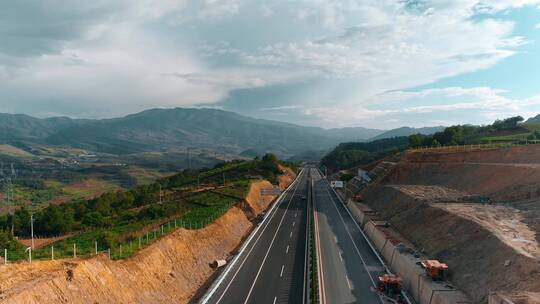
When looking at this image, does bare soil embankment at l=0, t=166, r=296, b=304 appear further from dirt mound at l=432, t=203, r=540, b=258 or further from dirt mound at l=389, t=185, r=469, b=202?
dirt mound at l=389, t=185, r=469, b=202

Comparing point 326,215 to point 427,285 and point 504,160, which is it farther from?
point 427,285

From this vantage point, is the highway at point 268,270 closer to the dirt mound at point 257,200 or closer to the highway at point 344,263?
the highway at point 344,263

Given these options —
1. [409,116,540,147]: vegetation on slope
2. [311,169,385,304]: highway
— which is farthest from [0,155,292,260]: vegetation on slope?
[409,116,540,147]: vegetation on slope

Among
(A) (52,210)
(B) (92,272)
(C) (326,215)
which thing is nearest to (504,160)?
(C) (326,215)

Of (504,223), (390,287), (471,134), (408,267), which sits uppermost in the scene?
(471,134)

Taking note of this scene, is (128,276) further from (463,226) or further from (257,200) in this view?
(257,200)

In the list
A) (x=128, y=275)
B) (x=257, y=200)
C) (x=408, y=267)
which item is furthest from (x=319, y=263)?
(x=257, y=200)
